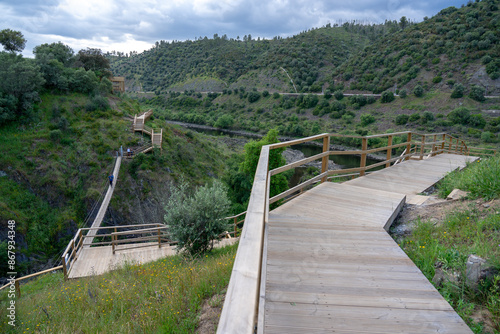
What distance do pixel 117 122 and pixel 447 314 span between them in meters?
31.1

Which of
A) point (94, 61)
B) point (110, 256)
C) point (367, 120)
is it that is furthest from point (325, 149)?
point (367, 120)

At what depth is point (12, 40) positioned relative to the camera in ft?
101

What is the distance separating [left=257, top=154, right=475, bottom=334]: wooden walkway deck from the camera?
1982 millimetres

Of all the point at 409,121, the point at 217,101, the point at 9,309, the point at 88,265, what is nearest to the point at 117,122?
the point at 88,265

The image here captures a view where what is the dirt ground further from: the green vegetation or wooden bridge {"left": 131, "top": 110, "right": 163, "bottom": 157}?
wooden bridge {"left": 131, "top": 110, "right": 163, "bottom": 157}

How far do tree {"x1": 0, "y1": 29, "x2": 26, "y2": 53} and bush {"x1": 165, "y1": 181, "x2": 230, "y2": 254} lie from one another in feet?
113

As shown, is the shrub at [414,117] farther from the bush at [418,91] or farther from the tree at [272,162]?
the tree at [272,162]

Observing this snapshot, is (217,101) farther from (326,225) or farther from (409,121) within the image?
(326,225)

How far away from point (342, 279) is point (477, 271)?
121 cm

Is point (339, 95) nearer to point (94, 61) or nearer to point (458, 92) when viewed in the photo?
point (458, 92)

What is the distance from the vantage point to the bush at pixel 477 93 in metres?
41.3

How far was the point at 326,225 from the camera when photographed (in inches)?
146

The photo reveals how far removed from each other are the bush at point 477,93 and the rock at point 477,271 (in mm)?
50199

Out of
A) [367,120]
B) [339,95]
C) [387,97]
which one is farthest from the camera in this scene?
[339,95]
